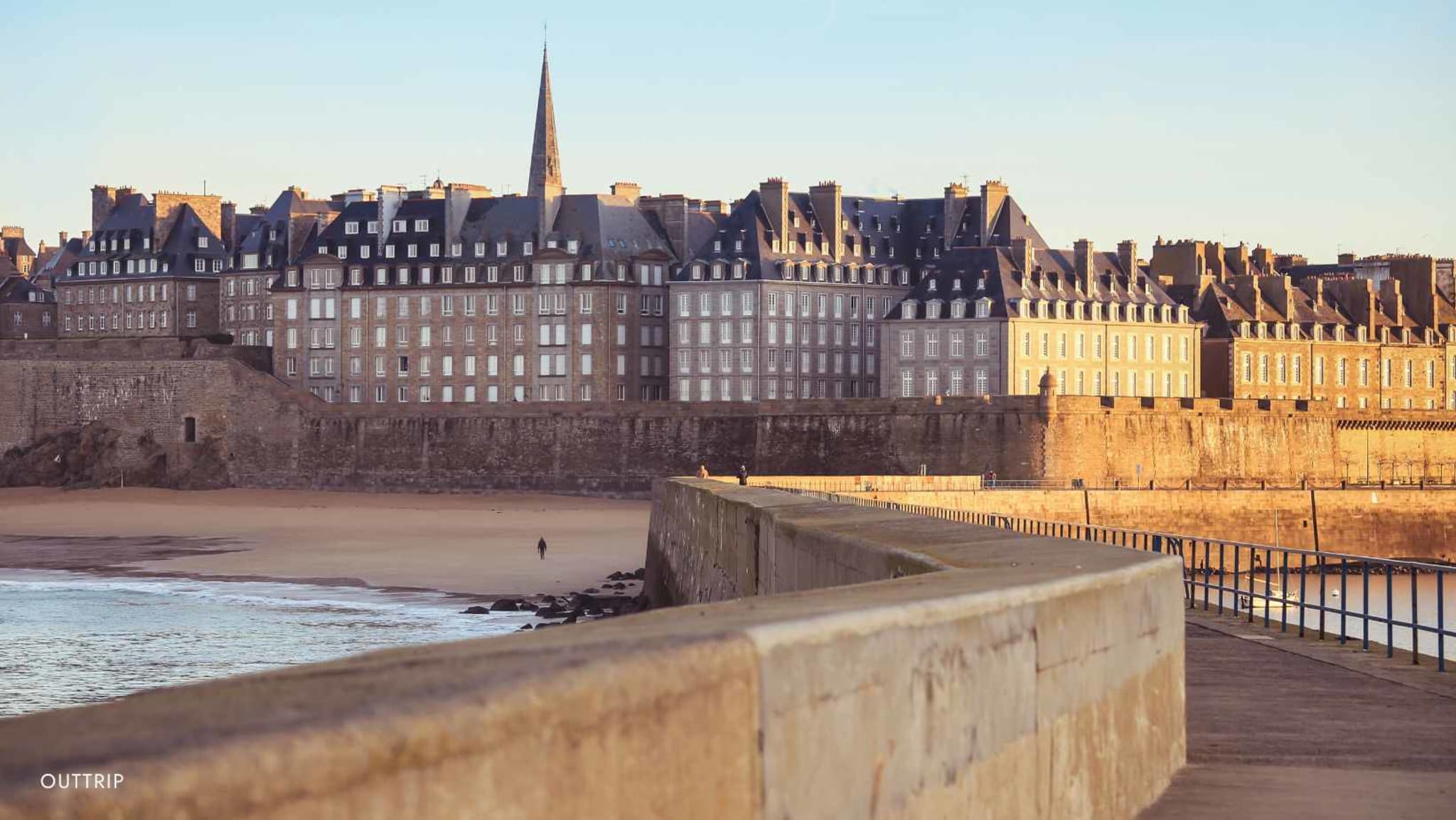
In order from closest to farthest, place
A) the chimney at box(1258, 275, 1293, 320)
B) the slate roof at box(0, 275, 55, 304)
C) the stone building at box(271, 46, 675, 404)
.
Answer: the stone building at box(271, 46, 675, 404) → the chimney at box(1258, 275, 1293, 320) → the slate roof at box(0, 275, 55, 304)

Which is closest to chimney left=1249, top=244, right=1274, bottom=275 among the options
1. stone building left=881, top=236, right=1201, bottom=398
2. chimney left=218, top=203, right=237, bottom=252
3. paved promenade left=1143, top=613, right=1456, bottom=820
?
stone building left=881, top=236, right=1201, bottom=398

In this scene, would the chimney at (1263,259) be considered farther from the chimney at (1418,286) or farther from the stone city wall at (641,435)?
the stone city wall at (641,435)

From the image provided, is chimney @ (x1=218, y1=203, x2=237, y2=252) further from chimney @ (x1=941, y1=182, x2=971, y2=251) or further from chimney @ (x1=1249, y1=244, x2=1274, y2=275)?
chimney @ (x1=1249, y1=244, x2=1274, y2=275)

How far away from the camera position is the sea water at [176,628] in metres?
25.9

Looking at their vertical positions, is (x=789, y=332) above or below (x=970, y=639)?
above

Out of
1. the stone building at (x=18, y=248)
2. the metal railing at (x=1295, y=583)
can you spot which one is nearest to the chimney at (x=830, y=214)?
the metal railing at (x=1295, y=583)

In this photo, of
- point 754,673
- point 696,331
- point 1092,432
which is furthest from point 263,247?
point 754,673

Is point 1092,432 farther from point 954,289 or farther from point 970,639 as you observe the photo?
point 970,639

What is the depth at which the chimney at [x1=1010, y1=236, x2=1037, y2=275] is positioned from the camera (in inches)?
2987

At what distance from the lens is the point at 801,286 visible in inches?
3147

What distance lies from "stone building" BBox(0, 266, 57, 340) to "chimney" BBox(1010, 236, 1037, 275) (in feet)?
170

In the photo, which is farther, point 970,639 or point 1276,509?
point 1276,509

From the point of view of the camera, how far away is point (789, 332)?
8019cm

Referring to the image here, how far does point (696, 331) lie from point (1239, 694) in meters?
68.5
